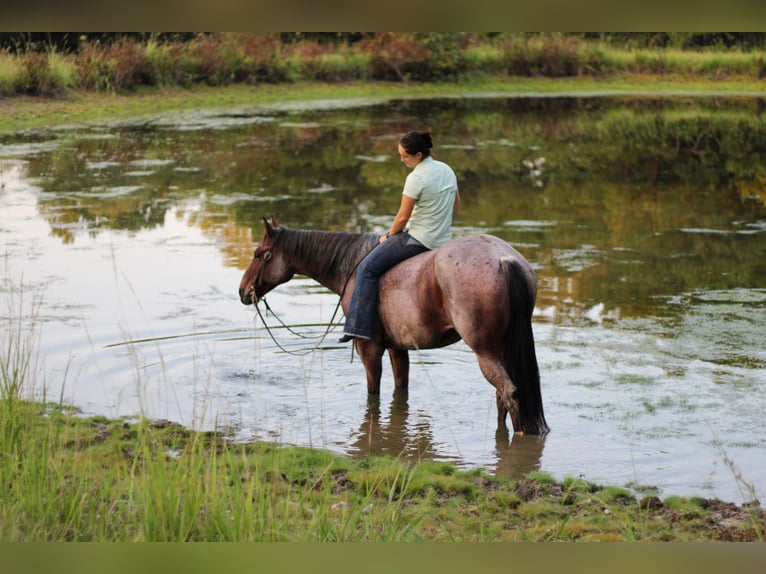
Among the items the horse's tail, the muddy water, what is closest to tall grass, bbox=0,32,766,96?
the muddy water

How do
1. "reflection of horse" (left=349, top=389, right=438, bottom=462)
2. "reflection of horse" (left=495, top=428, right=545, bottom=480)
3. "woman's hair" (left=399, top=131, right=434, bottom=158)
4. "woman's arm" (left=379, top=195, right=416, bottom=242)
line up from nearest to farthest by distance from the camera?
"reflection of horse" (left=495, top=428, right=545, bottom=480), "reflection of horse" (left=349, top=389, right=438, bottom=462), "woman's hair" (left=399, top=131, right=434, bottom=158), "woman's arm" (left=379, top=195, right=416, bottom=242)

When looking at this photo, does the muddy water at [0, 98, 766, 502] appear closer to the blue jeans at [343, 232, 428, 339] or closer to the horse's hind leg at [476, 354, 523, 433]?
the horse's hind leg at [476, 354, 523, 433]

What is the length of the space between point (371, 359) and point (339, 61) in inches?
1031

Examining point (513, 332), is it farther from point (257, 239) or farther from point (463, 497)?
point (257, 239)

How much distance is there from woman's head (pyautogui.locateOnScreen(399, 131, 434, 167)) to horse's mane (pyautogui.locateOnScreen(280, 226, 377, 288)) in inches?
33.1

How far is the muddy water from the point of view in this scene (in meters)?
6.45

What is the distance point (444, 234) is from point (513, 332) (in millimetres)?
1045

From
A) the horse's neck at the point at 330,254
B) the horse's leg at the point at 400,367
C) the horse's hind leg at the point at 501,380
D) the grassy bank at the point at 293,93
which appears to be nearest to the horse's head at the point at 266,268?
the horse's neck at the point at 330,254

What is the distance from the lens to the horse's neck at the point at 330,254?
7.28 m

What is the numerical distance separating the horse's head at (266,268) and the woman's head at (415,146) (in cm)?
142

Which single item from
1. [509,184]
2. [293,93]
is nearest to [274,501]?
[509,184]

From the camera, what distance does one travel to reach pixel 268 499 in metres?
3.57

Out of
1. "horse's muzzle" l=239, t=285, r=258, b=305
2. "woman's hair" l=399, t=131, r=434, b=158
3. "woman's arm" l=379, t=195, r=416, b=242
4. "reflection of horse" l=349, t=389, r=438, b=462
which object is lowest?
"reflection of horse" l=349, t=389, r=438, b=462

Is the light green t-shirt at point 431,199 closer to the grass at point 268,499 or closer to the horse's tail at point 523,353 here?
the horse's tail at point 523,353
